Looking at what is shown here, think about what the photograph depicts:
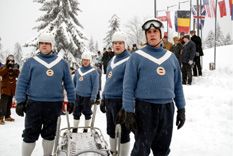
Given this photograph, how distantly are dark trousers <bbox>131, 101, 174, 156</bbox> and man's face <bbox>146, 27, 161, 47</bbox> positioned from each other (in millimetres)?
779

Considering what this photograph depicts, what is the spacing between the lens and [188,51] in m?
14.2

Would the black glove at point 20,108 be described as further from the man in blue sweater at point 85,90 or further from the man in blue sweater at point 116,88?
the man in blue sweater at point 85,90

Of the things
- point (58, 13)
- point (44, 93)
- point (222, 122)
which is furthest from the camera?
point (58, 13)

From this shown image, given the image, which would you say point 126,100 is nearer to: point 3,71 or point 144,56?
point 144,56

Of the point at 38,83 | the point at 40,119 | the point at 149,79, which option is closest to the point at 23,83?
the point at 38,83

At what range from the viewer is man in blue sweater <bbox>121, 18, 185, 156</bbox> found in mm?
4262

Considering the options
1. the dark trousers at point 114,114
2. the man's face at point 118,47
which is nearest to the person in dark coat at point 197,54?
the man's face at point 118,47

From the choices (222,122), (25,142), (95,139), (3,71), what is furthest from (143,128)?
(3,71)

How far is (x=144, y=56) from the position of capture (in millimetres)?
4312

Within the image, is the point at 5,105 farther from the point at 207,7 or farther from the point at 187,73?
the point at 207,7

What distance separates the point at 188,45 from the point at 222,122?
5885mm

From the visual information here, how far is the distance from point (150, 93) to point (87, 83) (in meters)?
4.82

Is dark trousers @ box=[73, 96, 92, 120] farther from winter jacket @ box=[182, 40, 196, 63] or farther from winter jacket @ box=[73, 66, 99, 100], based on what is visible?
winter jacket @ box=[182, 40, 196, 63]

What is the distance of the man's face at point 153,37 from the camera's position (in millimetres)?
4391
